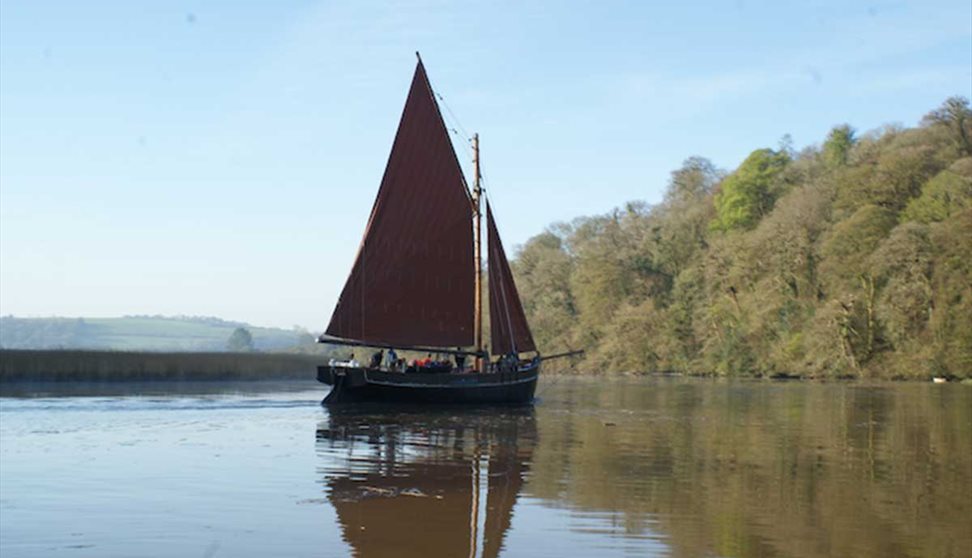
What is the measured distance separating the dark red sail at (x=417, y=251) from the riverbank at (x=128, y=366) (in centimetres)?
1688

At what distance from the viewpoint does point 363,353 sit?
3531 inches

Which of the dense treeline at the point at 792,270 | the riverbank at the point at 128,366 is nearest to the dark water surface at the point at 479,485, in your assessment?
the riverbank at the point at 128,366

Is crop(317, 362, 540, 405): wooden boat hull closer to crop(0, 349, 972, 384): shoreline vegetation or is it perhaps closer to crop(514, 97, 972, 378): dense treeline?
crop(0, 349, 972, 384): shoreline vegetation

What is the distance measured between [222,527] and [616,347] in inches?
2979

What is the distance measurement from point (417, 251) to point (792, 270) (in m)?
39.5

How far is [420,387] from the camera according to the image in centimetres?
3691

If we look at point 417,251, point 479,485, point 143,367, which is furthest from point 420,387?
point 479,485

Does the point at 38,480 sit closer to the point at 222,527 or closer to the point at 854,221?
the point at 222,527

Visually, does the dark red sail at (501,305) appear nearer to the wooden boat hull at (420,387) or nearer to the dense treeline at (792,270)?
the wooden boat hull at (420,387)

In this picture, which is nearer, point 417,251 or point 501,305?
point 417,251

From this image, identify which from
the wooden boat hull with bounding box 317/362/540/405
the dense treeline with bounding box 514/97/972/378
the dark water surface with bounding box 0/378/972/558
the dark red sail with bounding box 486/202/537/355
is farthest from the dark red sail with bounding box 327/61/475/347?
the dense treeline with bounding box 514/97/972/378

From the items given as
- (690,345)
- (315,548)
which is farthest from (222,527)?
(690,345)

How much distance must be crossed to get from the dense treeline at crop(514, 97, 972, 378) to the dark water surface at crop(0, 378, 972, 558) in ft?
107

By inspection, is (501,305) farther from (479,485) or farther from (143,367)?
(479,485)
